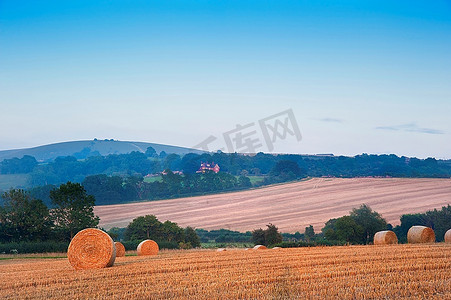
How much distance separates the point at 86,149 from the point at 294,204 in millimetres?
128422

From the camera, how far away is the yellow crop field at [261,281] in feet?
36.5

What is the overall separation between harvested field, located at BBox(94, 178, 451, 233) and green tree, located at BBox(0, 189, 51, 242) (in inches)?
869

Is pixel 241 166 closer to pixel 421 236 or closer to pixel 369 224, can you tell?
pixel 369 224

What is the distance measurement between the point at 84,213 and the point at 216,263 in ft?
91.4

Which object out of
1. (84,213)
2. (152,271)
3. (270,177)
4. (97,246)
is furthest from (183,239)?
(270,177)

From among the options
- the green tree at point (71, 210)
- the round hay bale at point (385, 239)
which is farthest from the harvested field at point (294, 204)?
the round hay bale at point (385, 239)

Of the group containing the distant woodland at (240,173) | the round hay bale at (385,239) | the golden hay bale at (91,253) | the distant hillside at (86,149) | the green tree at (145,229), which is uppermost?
the distant hillside at (86,149)

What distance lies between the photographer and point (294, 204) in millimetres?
69938

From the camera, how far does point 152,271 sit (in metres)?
15.9

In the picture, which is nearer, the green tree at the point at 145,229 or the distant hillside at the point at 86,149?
the green tree at the point at 145,229

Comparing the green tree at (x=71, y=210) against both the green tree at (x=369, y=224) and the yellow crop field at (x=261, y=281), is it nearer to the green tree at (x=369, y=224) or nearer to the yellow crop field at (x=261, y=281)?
the green tree at (x=369, y=224)

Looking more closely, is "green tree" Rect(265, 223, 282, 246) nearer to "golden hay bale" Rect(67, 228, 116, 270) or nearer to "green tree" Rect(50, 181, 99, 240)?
"green tree" Rect(50, 181, 99, 240)

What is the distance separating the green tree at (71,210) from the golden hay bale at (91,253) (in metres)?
23.1

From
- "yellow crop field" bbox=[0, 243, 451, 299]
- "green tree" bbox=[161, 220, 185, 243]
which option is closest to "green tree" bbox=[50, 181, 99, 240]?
"green tree" bbox=[161, 220, 185, 243]
